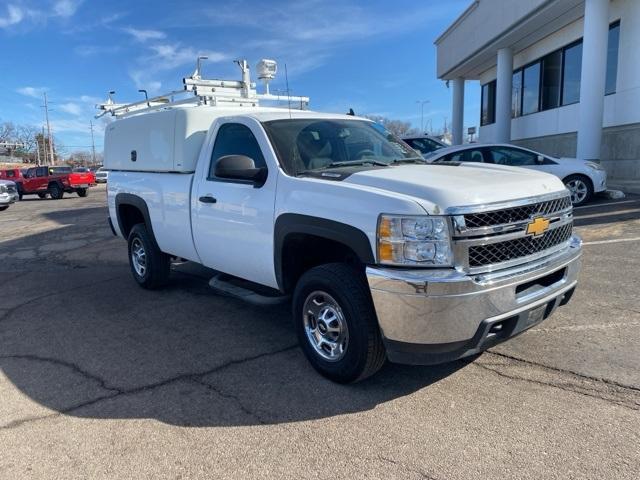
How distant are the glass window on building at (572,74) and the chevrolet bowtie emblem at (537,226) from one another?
14756mm

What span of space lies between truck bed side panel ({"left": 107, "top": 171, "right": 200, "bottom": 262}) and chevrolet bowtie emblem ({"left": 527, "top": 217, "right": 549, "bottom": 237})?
3.23 metres

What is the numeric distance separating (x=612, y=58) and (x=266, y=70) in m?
11.5

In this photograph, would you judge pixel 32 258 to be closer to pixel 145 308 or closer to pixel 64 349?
pixel 145 308

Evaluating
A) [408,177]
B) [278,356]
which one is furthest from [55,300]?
[408,177]


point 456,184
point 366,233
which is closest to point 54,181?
point 366,233

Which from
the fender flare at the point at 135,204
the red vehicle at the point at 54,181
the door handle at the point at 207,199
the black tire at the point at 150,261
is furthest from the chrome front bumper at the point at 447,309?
the red vehicle at the point at 54,181

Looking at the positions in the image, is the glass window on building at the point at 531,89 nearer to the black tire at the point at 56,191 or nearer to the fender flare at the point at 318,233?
the fender flare at the point at 318,233

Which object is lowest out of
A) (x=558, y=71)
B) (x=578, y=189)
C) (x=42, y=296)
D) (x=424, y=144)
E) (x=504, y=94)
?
(x=42, y=296)

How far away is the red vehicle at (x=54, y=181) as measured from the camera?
28.7 meters

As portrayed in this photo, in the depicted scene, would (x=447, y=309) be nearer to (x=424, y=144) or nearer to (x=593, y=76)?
(x=593, y=76)

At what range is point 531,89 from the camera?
19.5 m

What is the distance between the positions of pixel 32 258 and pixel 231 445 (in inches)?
327

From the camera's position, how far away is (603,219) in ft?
31.5

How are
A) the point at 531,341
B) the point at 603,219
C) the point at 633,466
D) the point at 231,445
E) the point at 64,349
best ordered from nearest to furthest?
the point at 633,466 → the point at 231,445 → the point at 531,341 → the point at 64,349 → the point at 603,219
